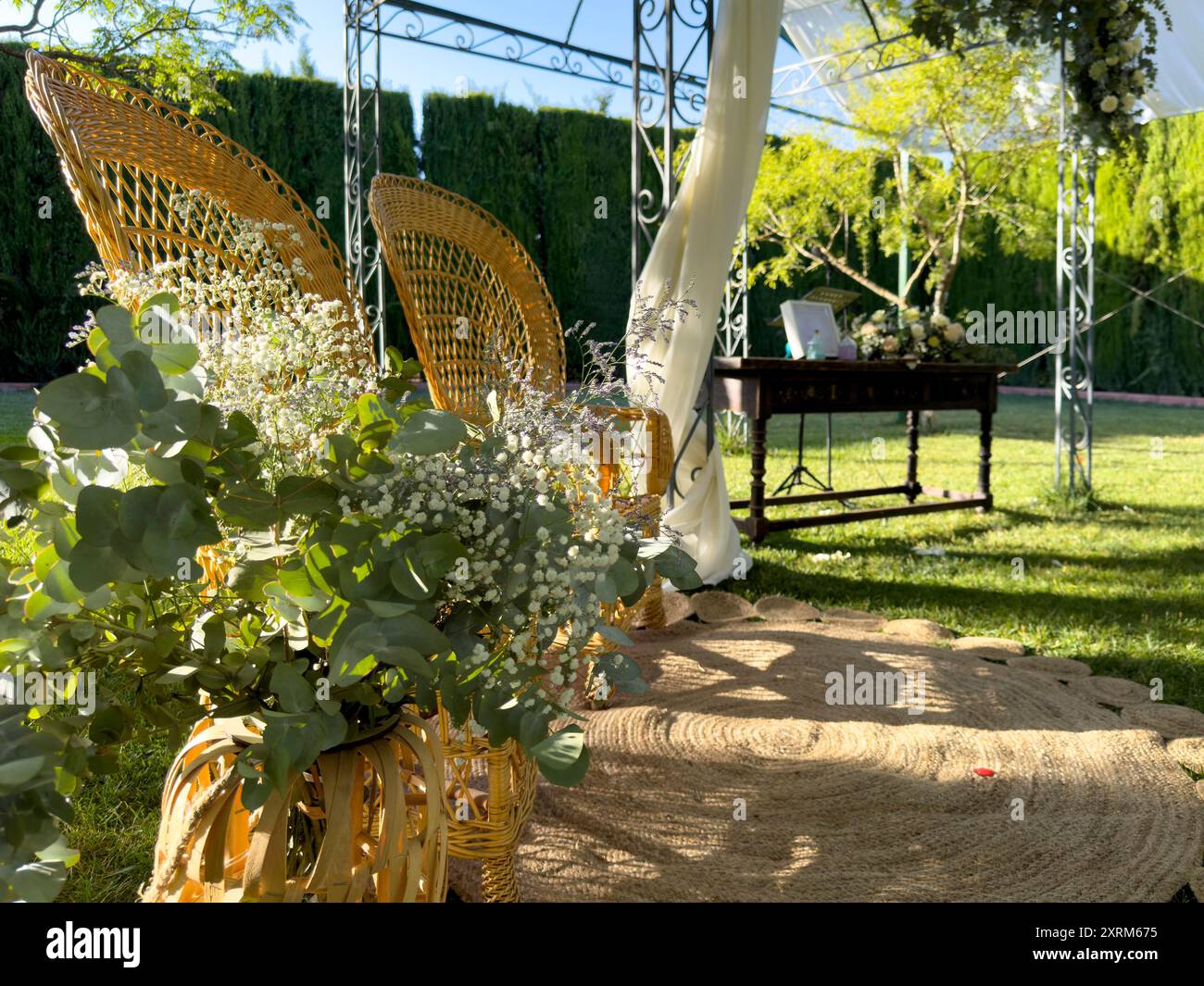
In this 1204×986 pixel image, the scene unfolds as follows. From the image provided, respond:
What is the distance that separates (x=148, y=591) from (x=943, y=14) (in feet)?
15.5

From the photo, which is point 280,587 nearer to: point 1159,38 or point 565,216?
point 1159,38

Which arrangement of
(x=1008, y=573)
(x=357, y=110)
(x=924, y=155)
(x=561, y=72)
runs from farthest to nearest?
(x=924, y=155) < (x=561, y=72) < (x=357, y=110) < (x=1008, y=573)

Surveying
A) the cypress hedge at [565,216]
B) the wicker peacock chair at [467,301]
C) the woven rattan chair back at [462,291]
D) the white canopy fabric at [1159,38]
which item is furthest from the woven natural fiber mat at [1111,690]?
the cypress hedge at [565,216]

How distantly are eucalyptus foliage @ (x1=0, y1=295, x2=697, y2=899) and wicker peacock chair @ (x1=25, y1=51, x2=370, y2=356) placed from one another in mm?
764

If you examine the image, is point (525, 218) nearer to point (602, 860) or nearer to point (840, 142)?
point (840, 142)

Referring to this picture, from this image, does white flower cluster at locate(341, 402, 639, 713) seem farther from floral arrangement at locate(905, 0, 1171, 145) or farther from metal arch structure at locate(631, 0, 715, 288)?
floral arrangement at locate(905, 0, 1171, 145)

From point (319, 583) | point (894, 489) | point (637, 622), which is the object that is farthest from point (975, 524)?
point (319, 583)

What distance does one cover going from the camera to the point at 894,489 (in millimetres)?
4922

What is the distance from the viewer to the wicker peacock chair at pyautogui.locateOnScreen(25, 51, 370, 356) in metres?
1.54

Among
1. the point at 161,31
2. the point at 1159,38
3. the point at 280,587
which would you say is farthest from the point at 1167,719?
the point at 161,31

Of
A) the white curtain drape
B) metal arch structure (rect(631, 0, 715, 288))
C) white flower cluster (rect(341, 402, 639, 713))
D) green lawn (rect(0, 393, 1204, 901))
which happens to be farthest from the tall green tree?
white flower cluster (rect(341, 402, 639, 713))

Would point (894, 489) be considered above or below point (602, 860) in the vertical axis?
above

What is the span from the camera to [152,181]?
1.88 m

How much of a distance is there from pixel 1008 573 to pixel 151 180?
10.2 ft
